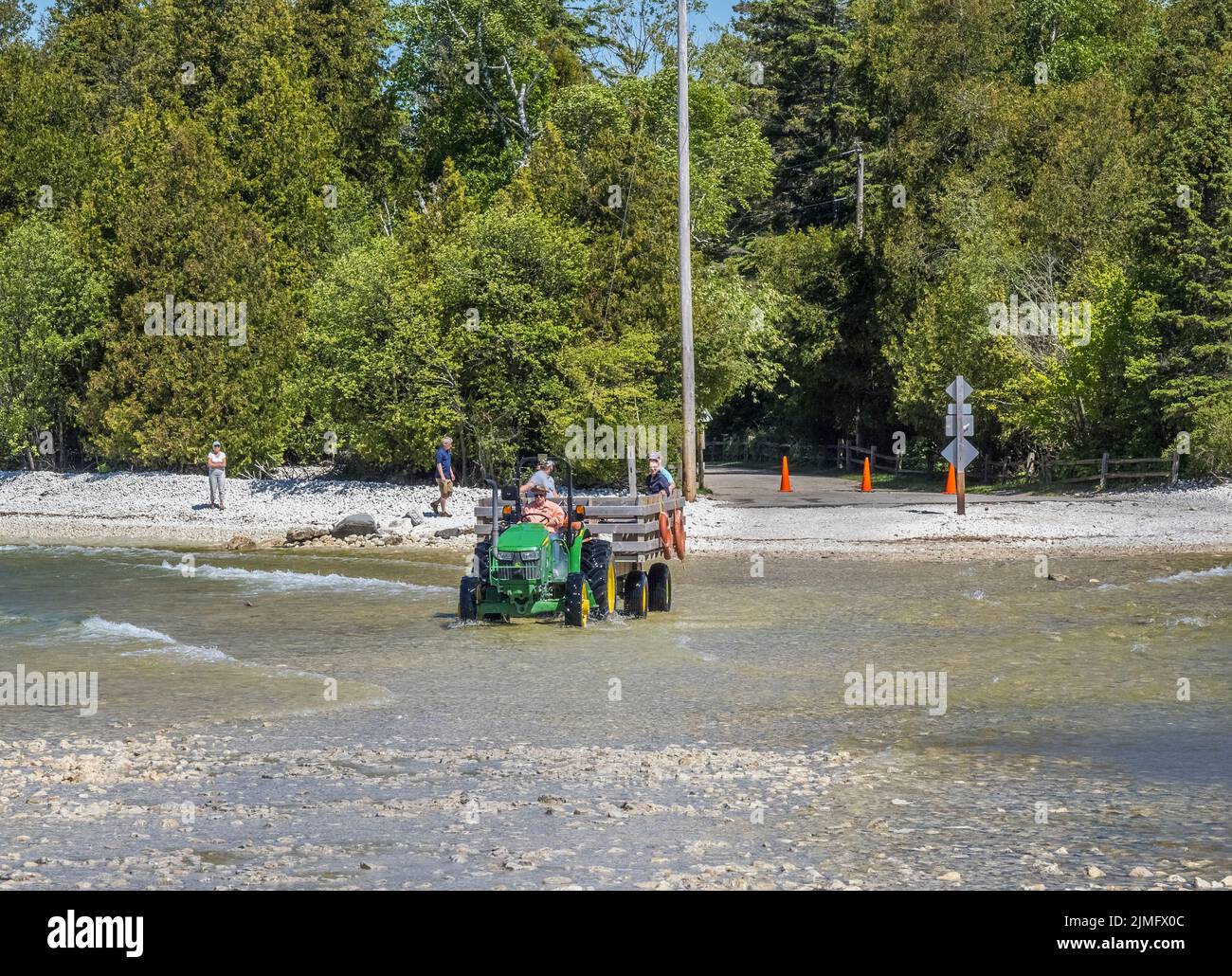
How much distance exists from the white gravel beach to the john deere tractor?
11214mm

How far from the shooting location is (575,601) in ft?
61.8

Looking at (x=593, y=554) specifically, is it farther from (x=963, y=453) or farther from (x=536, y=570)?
(x=963, y=453)

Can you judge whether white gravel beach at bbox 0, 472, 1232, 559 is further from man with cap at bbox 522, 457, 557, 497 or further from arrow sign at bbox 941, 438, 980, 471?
man with cap at bbox 522, 457, 557, 497

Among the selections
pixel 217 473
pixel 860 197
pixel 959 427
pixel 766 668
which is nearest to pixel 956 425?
pixel 959 427

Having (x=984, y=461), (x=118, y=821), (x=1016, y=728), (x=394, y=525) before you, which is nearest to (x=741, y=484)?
(x=984, y=461)

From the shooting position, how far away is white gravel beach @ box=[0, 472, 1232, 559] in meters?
30.6

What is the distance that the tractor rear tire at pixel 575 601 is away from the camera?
61.2ft

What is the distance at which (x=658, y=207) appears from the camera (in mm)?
43375

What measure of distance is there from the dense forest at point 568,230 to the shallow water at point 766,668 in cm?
1582

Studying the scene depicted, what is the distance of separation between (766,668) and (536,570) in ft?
11.8

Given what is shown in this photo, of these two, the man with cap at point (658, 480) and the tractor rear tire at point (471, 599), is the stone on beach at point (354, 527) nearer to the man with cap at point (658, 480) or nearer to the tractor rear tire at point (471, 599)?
the man with cap at point (658, 480)

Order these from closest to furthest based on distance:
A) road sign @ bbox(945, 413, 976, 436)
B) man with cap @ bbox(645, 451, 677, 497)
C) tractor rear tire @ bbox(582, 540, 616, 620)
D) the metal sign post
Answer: tractor rear tire @ bbox(582, 540, 616, 620) → man with cap @ bbox(645, 451, 677, 497) → the metal sign post → road sign @ bbox(945, 413, 976, 436)

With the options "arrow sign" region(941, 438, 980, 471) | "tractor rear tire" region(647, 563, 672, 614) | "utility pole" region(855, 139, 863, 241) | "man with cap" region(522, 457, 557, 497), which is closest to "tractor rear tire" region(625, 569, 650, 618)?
"tractor rear tire" region(647, 563, 672, 614)
